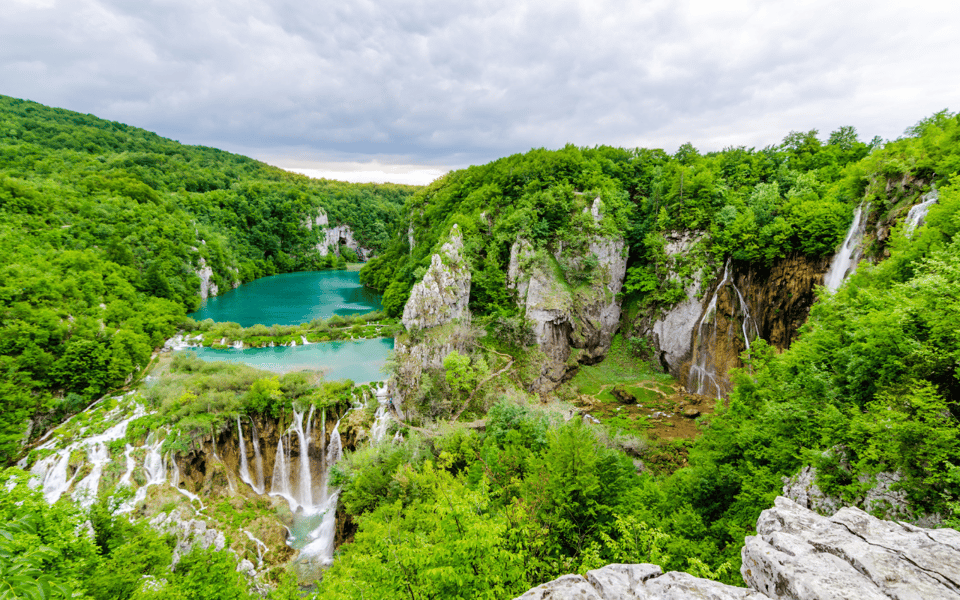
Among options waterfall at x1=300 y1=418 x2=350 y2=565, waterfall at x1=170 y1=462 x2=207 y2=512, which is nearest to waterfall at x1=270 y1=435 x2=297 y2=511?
waterfall at x1=300 y1=418 x2=350 y2=565

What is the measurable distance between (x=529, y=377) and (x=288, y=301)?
45.0 metres

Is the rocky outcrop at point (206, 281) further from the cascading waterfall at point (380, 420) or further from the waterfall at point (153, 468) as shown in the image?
the cascading waterfall at point (380, 420)

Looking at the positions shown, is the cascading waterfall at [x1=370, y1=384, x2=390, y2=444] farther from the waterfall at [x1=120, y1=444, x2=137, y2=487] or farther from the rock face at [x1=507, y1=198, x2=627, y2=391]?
the waterfall at [x1=120, y1=444, x2=137, y2=487]

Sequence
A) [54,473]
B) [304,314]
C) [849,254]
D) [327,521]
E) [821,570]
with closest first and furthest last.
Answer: [821,570] < [54,473] < [849,254] < [327,521] < [304,314]

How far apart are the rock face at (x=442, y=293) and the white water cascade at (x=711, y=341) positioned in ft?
57.8

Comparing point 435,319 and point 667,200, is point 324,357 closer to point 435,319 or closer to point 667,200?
point 435,319

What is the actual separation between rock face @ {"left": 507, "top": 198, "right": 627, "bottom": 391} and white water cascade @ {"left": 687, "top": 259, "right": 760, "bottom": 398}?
670cm

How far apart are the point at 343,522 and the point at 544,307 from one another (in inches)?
735

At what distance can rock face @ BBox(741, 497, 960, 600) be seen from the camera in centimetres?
335

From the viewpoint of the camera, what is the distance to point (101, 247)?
126 feet

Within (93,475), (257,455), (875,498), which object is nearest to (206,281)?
(93,475)

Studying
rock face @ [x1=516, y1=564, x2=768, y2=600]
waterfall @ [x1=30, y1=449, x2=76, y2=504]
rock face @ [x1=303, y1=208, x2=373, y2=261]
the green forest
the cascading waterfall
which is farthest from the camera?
rock face @ [x1=303, y1=208, x2=373, y2=261]

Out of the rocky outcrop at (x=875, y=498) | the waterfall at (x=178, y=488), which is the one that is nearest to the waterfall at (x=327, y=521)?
the waterfall at (x=178, y=488)

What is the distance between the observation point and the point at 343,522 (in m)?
17.5
